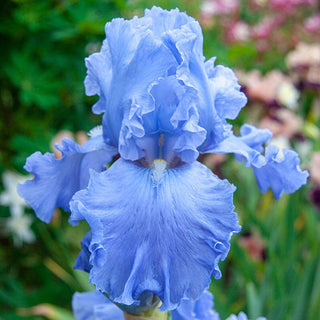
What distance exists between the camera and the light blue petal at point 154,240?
0.52 metres

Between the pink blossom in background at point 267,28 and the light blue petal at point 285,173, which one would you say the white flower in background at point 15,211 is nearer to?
the light blue petal at point 285,173

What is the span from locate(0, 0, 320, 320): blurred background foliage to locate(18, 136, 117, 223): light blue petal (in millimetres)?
726

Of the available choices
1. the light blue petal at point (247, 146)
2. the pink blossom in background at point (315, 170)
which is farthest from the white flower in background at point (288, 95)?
the light blue petal at point (247, 146)

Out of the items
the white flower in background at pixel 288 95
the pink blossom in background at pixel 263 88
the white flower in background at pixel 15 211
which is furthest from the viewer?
the white flower in background at pixel 288 95

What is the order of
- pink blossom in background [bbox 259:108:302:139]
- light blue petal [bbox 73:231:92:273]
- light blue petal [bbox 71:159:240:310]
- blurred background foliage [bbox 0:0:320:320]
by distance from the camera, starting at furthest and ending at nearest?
1. pink blossom in background [bbox 259:108:302:139]
2. blurred background foliage [bbox 0:0:320:320]
3. light blue petal [bbox 73:231:92:273]
4. light blue petal [bbox 71:159:240:310]

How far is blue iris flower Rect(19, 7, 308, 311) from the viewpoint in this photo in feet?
1.73

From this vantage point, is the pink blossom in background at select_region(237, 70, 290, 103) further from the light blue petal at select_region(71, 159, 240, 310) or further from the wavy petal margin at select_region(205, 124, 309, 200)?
the light blue petal at select_region(71, 159, 240, 310)

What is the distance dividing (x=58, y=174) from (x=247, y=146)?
274mm

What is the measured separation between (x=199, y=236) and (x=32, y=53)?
139 centimetres

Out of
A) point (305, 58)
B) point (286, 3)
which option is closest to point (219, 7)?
point (286, 3)

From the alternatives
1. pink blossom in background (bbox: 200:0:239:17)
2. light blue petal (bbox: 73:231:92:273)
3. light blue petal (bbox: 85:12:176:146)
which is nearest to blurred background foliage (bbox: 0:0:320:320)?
pink blossom in background (bbox: 200:0:239:17)

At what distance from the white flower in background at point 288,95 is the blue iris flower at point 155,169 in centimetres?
159

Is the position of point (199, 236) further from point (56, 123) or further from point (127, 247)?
point (56, 123)

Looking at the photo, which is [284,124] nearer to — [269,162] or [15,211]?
[15,211]
